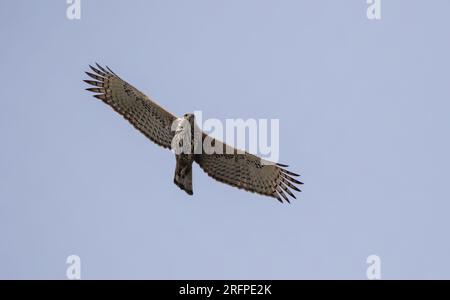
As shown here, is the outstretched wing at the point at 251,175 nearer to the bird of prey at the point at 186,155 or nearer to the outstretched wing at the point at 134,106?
the bird of prey at the point at 186,155

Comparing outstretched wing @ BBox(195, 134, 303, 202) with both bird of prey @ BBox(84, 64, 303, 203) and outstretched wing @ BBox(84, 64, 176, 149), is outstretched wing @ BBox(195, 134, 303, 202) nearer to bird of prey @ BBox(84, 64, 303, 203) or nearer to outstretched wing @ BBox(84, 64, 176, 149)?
bird of prey @ BBox(84, 64, 303, 203)

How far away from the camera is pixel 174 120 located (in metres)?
18.4

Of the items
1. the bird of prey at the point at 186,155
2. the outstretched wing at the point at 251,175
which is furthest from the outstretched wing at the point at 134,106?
the outstretched wing at the point at 251,175

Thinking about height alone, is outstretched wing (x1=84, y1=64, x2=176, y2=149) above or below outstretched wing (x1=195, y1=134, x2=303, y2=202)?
above

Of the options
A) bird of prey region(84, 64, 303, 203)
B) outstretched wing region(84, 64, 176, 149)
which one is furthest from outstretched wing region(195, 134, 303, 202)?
outstretched wing region(84, 64, 176, 149)

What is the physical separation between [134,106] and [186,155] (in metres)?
1.42

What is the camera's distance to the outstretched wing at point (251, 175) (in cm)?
1869

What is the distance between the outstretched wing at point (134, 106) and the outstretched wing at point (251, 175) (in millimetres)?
820

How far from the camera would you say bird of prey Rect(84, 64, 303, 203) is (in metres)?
18.3

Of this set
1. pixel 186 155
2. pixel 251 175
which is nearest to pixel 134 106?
pixel 186 155
